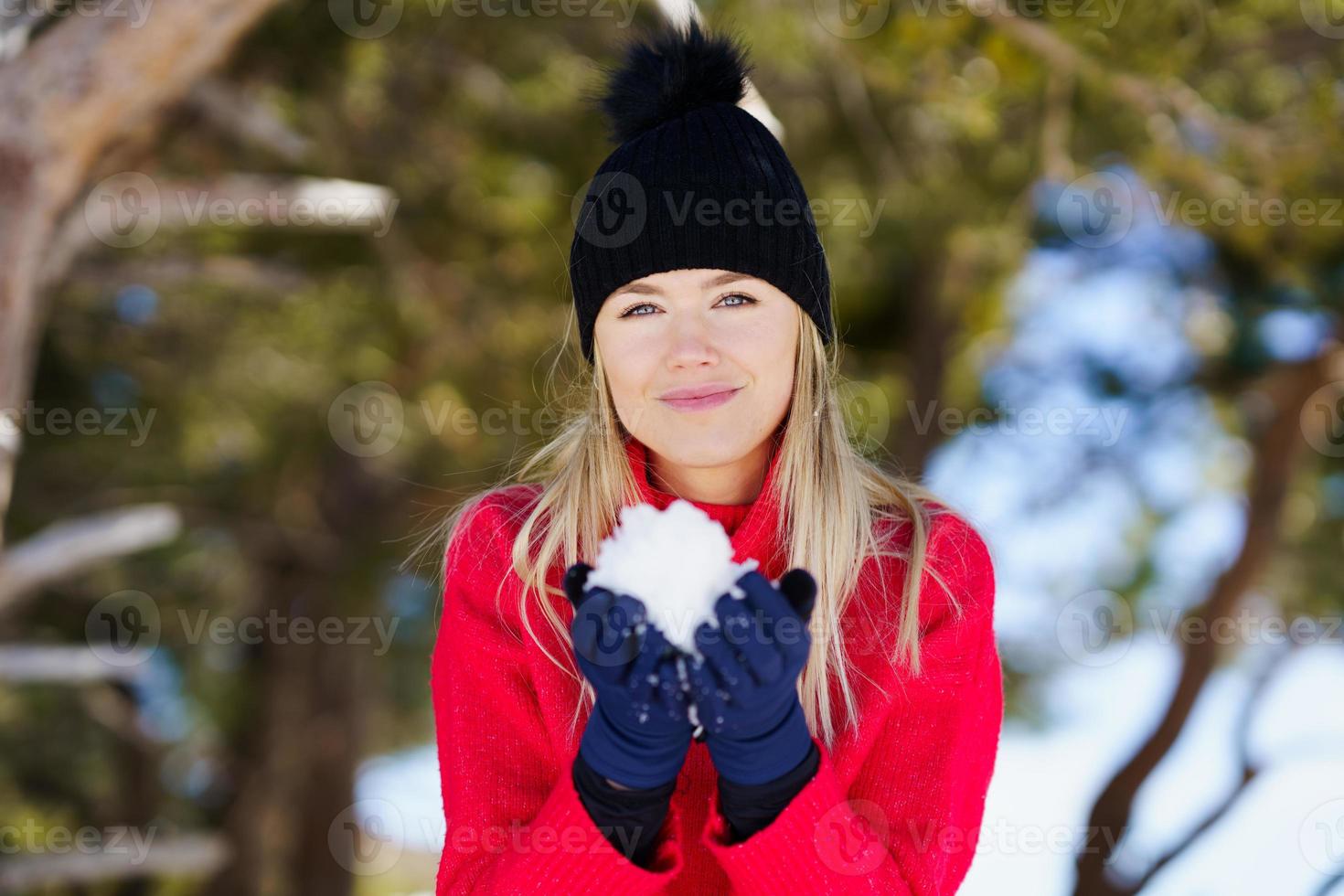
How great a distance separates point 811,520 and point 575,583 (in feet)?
2.38

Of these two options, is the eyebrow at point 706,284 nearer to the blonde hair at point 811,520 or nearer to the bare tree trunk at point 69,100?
the blonde hair at point 811,520

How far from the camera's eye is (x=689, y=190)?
2564 mm

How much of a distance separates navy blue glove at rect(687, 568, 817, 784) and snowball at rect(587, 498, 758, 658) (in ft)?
0.08

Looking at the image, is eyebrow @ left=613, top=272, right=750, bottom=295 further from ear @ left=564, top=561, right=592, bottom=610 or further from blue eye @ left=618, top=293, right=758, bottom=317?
ear @ left=564, top=561, right=592, bottom=610

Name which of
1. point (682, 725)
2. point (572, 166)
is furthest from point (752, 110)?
point (572, 166)

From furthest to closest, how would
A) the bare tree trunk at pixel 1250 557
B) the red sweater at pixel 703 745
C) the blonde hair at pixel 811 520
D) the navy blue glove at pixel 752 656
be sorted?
the bare tree trunk at pixel 1250 557 < the blonde hair at pixel 811 520 < the red sweater at pixel 703 745 < the navy blue glove at pixel 752 656

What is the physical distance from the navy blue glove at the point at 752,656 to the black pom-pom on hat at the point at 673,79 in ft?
4.05

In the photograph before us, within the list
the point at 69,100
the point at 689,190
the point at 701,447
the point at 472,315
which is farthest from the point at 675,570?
the point at 472,315

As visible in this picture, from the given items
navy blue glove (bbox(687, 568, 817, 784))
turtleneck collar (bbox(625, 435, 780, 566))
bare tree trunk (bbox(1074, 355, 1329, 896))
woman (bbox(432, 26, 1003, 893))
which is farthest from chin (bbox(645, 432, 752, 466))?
bare tree trunk (bbox(1074, 355, 1329, 896))

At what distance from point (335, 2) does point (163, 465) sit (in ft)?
14.2

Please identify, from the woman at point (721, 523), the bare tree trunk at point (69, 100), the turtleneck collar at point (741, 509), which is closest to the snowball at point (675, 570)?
the woman at point (721, 523)

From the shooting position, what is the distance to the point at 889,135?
7.27m

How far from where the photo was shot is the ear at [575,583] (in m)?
1.95

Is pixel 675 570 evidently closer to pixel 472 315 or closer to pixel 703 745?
pixel 703 745
